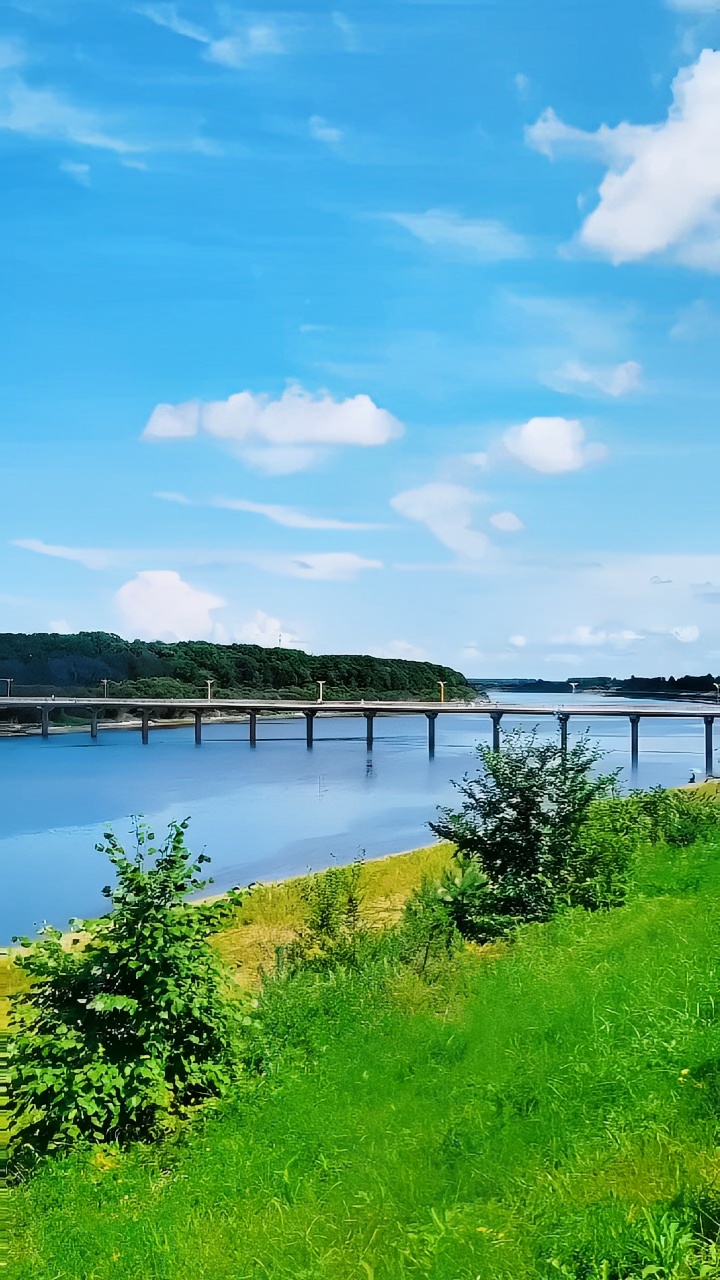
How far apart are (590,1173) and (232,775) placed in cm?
7802

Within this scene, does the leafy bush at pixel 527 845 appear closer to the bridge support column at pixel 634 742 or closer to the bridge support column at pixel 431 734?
the bridge support column at pixel 634 742

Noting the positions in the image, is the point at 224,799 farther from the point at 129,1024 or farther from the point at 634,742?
the point at 129,1024

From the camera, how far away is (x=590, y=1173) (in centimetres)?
554

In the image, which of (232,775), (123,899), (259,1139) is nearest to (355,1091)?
(259,1139)

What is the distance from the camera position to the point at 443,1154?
20.6 ft

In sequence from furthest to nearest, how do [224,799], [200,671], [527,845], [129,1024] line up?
1. [200,671]
2. [224,799]
3. [527,845]
4. [129,1024]

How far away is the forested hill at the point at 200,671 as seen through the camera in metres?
155

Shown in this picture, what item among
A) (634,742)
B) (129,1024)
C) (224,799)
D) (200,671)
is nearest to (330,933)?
(129,1024)

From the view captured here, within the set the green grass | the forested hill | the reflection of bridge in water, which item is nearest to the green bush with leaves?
the green grass

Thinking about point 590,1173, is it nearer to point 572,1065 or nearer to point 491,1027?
point 572,1065

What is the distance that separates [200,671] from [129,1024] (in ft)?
522

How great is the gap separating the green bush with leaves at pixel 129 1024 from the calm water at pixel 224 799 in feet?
25.5

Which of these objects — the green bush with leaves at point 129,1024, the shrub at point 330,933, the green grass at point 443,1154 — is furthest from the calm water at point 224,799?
the green bush with leaves at point 129,1024

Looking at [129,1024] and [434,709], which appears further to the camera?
[434,709]
